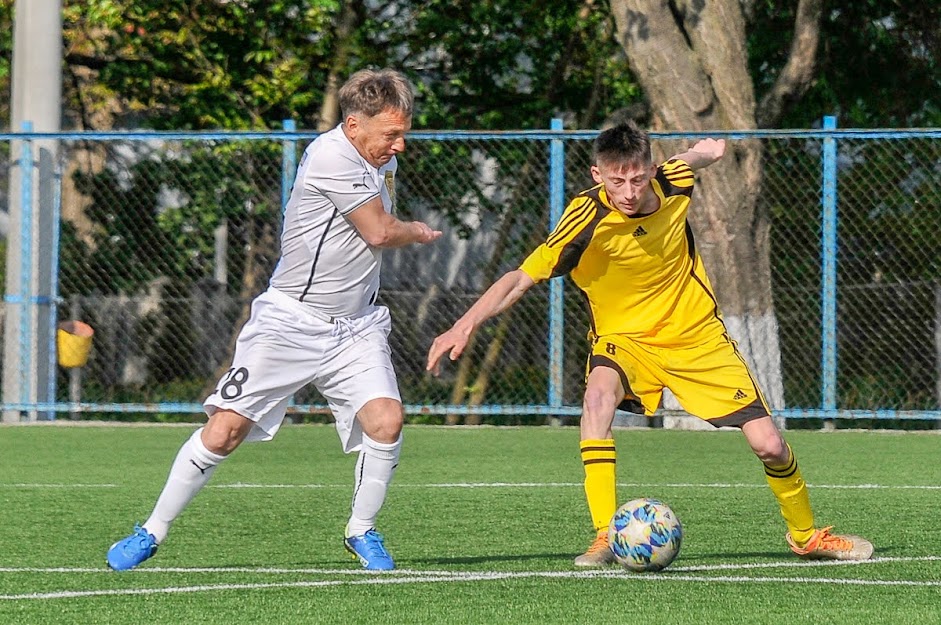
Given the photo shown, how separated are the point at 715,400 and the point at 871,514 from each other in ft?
6.17

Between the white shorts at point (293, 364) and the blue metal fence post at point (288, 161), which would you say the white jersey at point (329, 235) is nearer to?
the white shorts at point (293, 364)

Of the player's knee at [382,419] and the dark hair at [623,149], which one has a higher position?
the dark hair at [623,149]

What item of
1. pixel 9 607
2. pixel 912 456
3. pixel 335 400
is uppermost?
pixel 335 400

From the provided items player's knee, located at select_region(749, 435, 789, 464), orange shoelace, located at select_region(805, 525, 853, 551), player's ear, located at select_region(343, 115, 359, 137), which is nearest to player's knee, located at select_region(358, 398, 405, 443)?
player's ear, located at select_region(343, 115, 359, 137)

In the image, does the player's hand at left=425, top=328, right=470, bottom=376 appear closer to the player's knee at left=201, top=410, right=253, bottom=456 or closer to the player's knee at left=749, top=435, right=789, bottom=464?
the player's knee at left=201, top=410, right=253, bottom=456

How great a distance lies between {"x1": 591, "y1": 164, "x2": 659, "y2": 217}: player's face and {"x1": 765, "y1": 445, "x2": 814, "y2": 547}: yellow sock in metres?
1.13

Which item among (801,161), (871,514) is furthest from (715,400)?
(801,161)

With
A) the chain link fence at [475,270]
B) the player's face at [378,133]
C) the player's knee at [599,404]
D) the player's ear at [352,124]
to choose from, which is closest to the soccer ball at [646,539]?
the player's knee at [599,404]

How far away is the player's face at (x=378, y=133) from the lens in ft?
19.3

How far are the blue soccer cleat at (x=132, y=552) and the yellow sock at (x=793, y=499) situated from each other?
2.36 m

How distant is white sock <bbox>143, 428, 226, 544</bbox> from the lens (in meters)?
5.90

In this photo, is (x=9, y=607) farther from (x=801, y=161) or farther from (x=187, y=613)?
(x=801, y=161)

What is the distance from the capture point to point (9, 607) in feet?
16.6

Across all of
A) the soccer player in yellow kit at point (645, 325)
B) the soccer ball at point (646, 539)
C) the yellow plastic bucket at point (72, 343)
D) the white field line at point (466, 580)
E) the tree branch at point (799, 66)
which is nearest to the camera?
the white field line at point (466, 580)
